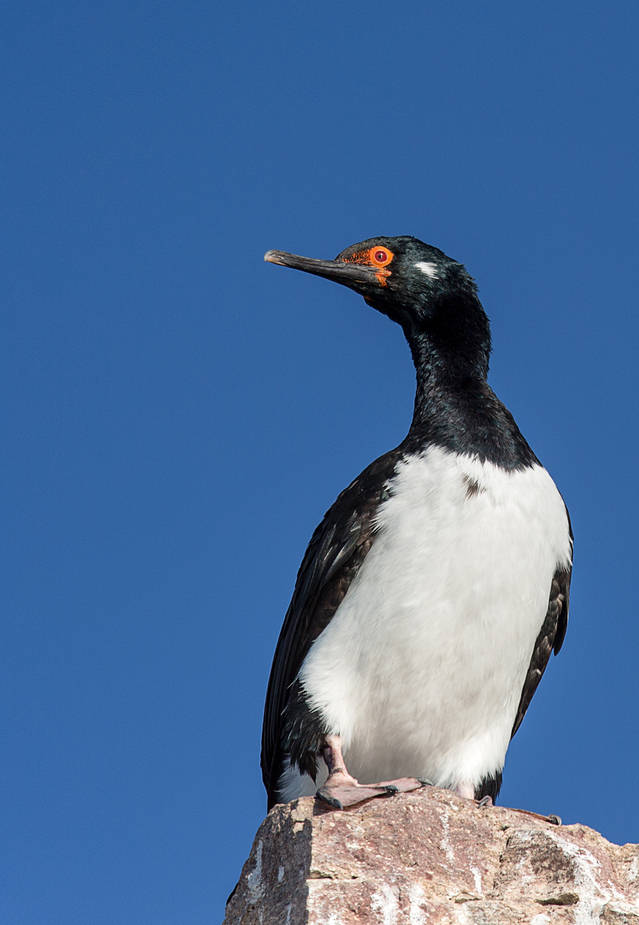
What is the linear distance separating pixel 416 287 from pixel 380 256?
44 centimetres

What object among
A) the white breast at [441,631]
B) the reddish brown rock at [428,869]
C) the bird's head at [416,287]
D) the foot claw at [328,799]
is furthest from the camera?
the bird's head at [416,287]

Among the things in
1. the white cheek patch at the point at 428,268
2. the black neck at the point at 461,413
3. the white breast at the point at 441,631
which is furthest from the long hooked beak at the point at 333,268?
the white breast at the point at 441,631

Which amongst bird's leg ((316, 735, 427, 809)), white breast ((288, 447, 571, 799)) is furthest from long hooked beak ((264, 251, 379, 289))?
bird's leg ((316, 735, 427, 809))

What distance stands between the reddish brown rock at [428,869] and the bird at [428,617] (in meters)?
1.15

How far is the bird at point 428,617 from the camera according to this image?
251 inches

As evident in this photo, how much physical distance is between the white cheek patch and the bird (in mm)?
1245

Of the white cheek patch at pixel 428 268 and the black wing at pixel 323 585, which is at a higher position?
the white cheek patch at pixel 428 268

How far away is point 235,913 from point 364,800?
0.85m

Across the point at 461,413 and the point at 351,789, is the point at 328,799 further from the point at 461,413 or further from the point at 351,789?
the point at 461,413

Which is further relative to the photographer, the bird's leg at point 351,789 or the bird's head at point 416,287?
the bird's head at point 416,287

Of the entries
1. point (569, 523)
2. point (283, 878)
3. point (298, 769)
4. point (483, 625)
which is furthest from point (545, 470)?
point (283, 878)

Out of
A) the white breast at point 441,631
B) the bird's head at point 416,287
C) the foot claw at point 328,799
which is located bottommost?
the foot claw at point 328,799

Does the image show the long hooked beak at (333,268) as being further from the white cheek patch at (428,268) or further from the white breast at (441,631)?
the white breast at (441,631)

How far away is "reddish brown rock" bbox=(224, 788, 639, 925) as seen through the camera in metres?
4.45
